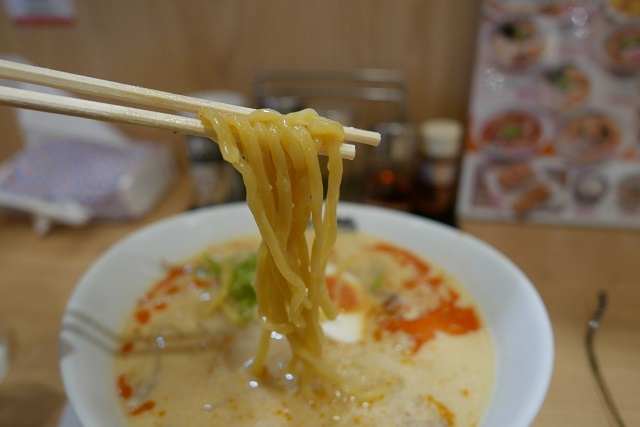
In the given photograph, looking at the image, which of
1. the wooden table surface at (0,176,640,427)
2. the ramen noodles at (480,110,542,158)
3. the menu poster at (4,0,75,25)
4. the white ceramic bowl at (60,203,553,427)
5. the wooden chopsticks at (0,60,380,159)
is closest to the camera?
the wooden chopsticks at (0,60,380,159)

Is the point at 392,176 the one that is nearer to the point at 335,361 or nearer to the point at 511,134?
the point at 511,134

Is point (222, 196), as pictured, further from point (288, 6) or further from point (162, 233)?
point (288, 6)

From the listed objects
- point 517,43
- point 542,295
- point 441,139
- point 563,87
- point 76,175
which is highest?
point 517,43

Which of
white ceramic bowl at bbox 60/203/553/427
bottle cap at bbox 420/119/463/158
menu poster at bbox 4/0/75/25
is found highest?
menu poster at bbox 4/0/75/25

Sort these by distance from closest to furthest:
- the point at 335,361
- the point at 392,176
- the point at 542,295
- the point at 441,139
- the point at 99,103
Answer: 1. the point at 99,103
2. the point at 335,361
3. the point at 542,295
4. the point at 441,139
5. the point at 392,176

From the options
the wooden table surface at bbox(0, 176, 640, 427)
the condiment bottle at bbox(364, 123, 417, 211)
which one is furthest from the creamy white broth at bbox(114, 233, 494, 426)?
the condiment bottle at bbox(364, 123, 417, 211)

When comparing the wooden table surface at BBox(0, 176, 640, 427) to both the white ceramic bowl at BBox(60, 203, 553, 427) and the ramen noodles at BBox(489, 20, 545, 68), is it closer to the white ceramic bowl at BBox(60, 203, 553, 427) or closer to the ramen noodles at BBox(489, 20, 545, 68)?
the white ceramic bowl at BBox(60, 203, 553, 427)

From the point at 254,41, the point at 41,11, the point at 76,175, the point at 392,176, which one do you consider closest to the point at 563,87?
the point at 392,176
